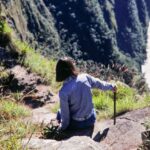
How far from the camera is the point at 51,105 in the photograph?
34.9 feet

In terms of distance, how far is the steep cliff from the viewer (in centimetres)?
8838

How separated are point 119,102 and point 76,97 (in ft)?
7.21

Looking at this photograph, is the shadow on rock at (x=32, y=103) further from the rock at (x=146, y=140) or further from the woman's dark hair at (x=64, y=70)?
the rock at (x=146, y=140)

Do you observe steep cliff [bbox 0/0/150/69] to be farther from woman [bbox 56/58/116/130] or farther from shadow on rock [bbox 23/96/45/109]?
woman [bbox 56/58/116/130]

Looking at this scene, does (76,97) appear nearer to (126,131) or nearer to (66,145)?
(126,131)

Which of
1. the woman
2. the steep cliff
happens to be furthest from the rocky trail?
the steep cliff

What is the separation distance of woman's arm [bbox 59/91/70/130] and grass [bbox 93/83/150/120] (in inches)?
49.0

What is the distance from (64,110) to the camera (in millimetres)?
6996

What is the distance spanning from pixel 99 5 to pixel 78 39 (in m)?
19.3

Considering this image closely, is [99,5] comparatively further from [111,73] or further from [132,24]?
[111,73]

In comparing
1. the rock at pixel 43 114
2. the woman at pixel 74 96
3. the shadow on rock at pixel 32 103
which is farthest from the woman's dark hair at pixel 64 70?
the shadow on rock at pixel 32 103

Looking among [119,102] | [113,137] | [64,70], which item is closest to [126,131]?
[113,137]

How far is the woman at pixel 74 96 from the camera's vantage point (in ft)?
22.4

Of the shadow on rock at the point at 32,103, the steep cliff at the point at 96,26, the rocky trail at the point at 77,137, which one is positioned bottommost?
the steep cliff at the point at 96,26
